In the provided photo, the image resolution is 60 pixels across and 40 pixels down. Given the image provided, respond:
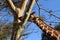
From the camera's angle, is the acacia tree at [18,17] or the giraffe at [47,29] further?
the giraffe at [47,29]

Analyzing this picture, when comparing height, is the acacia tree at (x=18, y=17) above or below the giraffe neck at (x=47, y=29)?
above

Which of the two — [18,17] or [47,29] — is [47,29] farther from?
[18,17]

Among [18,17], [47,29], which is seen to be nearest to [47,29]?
[47,29]

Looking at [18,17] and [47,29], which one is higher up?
[18,17]

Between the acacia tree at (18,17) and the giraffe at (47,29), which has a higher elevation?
the acacia tree at (18,17)

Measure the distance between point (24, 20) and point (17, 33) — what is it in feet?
1.13

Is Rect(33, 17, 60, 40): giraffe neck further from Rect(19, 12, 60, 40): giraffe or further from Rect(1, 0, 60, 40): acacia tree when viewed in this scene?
Rect(1, 0, 60, 40): acacia tree

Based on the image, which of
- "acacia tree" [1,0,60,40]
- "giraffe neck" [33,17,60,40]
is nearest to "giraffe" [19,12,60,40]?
"giraffe neck" [33,17,60,40]

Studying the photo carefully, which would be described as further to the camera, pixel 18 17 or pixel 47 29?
pixel 47 29

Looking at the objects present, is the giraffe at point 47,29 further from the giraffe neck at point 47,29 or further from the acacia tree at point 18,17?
the acacia tree at point 18,17

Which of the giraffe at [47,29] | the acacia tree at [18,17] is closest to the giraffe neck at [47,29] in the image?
the giraffe at [47,29]

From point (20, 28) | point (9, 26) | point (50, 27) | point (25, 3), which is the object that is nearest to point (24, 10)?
point (25, 3)

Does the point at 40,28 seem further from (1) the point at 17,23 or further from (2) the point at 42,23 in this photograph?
(1) the point at 17,23

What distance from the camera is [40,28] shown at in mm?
6984
